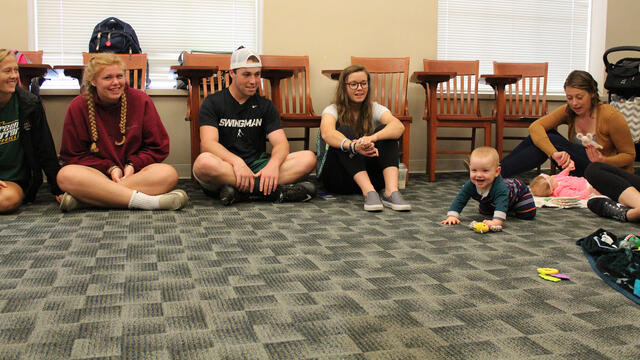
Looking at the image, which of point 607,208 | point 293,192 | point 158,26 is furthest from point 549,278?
point 158,26

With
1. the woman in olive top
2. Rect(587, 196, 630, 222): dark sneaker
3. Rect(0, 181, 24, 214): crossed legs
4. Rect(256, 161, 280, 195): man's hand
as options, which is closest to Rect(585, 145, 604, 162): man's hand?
the woman in olive top

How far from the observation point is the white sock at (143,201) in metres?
2.85

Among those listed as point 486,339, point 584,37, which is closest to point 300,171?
point 486,339

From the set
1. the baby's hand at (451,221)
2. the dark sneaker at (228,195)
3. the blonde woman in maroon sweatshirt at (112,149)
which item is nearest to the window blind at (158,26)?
the blonde woman in maroon sweatshirt at (112,149)

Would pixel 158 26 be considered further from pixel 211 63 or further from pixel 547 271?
pixel 547 271

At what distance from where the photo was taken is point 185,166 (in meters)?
4.48

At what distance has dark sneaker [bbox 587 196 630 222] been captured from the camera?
8.87ft

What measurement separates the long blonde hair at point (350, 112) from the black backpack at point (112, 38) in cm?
178

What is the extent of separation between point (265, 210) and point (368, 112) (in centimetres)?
98

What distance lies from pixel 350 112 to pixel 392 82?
1.28 metres

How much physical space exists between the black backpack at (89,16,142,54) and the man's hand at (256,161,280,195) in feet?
5.84

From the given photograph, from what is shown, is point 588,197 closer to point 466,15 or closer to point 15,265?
point 466,15

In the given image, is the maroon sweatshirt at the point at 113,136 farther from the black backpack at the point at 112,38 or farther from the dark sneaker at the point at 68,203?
the black backpack at the point at 112,38

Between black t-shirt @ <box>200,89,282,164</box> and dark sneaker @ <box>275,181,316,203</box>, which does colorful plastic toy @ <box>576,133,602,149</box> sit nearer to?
dark sneaker @ <box>275,181,316,203</box>
